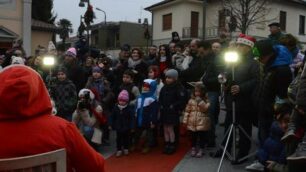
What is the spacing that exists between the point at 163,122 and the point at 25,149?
565 centimetres

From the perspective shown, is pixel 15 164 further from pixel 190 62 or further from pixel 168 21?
pixel 168 21

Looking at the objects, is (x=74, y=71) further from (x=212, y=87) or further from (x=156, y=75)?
(x=212, y=87)

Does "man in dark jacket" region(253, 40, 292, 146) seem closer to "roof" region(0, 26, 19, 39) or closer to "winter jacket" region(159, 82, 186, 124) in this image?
"winter jacket" region(159, 82, 186, 124)

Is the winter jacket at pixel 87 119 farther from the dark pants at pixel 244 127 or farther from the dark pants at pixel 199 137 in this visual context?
the dark pants at pixel 244 127

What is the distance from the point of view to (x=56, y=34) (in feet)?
115

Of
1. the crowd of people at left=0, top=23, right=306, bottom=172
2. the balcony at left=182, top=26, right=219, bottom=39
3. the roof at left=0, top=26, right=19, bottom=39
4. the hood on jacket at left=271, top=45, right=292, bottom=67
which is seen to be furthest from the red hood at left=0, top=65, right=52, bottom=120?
the balcony at left=182, top=26, right=219, bottom=39

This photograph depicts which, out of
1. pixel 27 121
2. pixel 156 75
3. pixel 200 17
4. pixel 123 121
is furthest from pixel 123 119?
pixel 200 17

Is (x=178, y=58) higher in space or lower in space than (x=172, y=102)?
higher

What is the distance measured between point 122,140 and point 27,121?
5.73m

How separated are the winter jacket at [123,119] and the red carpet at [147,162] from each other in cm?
52

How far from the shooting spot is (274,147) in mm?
6109

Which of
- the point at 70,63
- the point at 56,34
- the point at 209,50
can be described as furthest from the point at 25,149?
the point at 56,34

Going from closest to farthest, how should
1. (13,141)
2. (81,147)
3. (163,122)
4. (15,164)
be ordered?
(15,164)
(13,141)
(81,147)
(163,122)

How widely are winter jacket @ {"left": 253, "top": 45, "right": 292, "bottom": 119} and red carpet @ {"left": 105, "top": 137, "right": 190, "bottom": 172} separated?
5.99ft
